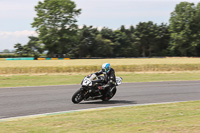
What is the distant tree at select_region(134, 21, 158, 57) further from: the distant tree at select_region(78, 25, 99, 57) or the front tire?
the front tire

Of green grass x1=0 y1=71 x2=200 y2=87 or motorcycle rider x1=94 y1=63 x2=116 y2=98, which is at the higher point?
motorcycle rider x1=94 y1=63 x2=116 y2=98

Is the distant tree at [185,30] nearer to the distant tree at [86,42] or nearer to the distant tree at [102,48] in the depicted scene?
the distant tree at [102,48]

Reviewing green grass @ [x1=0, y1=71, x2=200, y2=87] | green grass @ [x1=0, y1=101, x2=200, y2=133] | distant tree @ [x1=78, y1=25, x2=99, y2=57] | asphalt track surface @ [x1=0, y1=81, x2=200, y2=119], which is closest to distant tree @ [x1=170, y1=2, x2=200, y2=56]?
distant tree @ [x1=78, y1=25, x2=99, y2=57]

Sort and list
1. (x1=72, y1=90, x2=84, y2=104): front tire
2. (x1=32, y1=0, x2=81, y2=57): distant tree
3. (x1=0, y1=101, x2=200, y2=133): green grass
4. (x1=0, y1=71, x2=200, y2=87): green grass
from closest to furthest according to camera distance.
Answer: (x1=0, y1=101, x2=200, y2=133): green grass
(x1=72, y1=90, x2=84, y2=104): front tire
(x1=0, y1=71, x2=200, y2=87): green grass
(x1=32, y1=0, x2=81, y2=57): distant tree

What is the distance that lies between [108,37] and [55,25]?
72.2 ft

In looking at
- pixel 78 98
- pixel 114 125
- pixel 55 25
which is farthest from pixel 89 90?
pixel 55 25

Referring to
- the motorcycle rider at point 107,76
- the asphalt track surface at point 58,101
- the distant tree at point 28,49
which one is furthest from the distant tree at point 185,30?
the motorcycle rider at point 107,76

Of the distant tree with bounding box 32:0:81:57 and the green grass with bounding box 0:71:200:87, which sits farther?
the distant tree with bounding box 32:0:81:57

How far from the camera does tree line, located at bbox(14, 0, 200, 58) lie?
69.6m

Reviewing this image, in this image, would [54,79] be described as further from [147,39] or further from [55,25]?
[147,39]

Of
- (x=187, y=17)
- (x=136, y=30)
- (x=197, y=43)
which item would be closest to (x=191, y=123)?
(x=197, y=43)

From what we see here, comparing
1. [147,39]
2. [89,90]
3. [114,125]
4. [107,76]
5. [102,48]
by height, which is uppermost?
[147,39]

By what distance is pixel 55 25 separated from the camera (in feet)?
230

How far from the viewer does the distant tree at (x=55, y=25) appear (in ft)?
225
